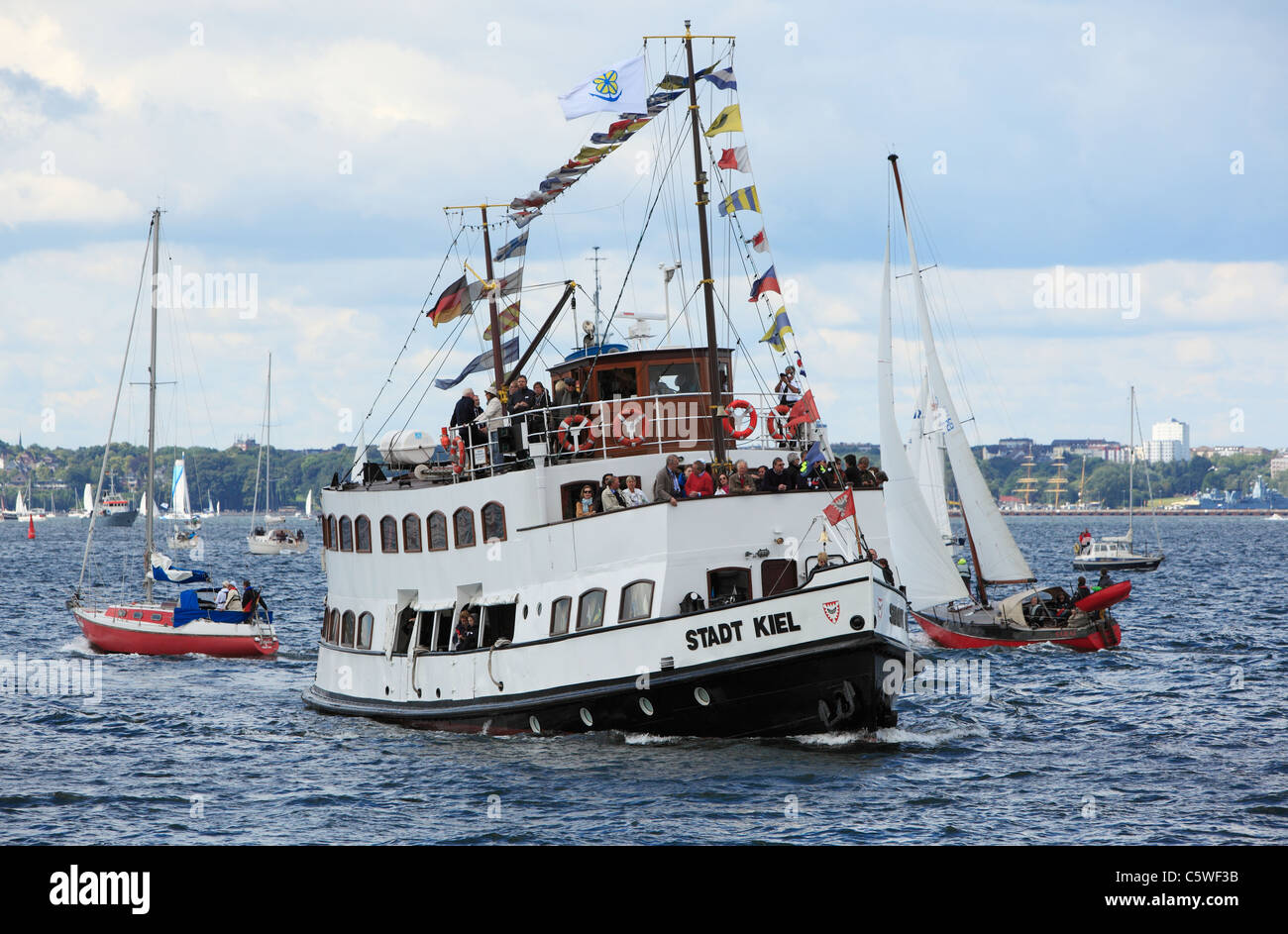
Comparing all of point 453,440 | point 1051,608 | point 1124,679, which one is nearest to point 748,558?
point 453,440

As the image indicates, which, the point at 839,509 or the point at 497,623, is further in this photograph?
the point at 497,623

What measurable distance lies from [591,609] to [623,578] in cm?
90

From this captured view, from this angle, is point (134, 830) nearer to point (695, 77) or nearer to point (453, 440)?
point (453, 440)

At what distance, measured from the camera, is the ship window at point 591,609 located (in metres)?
23.6

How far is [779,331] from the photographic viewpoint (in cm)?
2581

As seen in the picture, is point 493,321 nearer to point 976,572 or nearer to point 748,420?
point 748,420

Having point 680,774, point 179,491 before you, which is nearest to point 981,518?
point 680,774

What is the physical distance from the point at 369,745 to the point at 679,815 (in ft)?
31.4

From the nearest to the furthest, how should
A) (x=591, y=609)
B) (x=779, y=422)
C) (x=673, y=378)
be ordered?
(x=591, y=609) < (x=673, y=378) < (x=779, y=422)

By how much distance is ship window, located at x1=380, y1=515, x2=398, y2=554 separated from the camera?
28594 mm

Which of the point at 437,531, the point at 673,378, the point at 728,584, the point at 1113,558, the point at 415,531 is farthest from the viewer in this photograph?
the point at 1113,558

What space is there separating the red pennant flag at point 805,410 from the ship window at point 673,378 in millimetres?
2052

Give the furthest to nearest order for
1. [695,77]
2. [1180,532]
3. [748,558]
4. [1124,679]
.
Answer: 1. [1180,532]
2. [1124,679]
3. [695,77]
4. [748,558]

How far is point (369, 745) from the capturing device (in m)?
26.5
